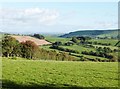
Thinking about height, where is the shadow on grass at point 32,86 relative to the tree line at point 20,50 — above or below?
above

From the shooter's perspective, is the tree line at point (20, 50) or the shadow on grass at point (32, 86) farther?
the tree line at point (20, 50)

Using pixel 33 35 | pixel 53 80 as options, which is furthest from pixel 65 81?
pixel 33 35

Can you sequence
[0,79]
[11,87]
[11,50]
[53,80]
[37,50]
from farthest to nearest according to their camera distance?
[37,50] < [11,50] < [53,80] < [0,79] < [11,87]

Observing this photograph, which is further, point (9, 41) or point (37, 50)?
point (37, 50)

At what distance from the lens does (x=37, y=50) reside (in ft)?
228

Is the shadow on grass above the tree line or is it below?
above

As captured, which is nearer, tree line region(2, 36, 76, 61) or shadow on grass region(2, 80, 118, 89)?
shadow on grass region(2, 80, 118, 89)

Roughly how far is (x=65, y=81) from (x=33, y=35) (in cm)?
8843

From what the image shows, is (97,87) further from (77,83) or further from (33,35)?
(33,35)

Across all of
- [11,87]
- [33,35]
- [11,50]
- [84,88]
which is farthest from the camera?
[33,35]

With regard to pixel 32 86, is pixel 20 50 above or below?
below

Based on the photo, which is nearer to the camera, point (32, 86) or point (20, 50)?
point (32, 86)

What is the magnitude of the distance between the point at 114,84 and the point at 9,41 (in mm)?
50308

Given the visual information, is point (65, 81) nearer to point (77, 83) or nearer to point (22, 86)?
point (77, 83)
